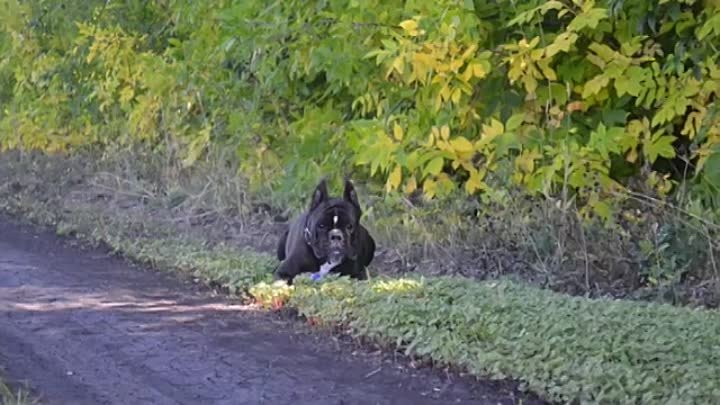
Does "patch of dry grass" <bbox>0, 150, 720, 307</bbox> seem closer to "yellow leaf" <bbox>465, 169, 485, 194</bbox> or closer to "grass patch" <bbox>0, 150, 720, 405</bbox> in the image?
"grass patch" <bbox>0, 150, 720, 405</bbox>

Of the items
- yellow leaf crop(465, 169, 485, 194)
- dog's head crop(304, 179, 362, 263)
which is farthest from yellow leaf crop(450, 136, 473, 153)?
dog's head crop(304, 179, 362, 263)

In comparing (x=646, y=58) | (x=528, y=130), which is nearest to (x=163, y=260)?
(x=528, y=130)

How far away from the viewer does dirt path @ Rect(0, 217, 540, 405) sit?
7523 millimetres

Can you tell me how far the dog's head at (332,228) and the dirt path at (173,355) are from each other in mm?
775

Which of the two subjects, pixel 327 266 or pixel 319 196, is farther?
pixel 319 196

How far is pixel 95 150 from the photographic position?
1972 cm

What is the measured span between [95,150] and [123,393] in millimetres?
12472

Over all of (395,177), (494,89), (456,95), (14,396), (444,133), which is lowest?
(14,396)

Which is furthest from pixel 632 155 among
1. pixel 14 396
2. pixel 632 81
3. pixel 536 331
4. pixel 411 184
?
pixel 14 396

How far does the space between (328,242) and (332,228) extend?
0.11 metres

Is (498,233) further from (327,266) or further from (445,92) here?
(327,266)

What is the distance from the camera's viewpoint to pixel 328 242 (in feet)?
33.5

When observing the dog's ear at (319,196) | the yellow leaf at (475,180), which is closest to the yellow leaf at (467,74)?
the yellow leaf at (475,180)

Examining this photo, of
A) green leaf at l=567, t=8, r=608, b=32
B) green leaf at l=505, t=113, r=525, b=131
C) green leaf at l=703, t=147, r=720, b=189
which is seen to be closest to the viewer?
green leaf at l=703, t=147, r=720, b=189
